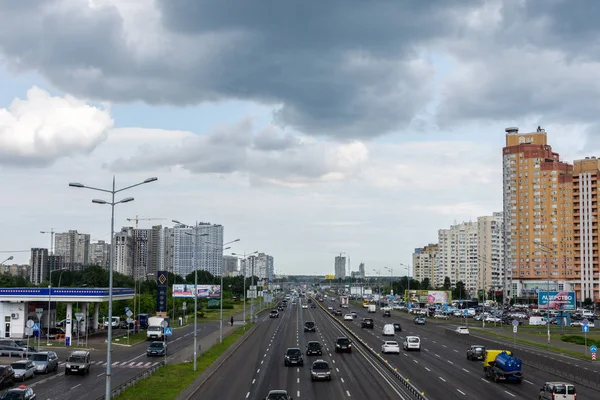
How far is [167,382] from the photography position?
4212 cm

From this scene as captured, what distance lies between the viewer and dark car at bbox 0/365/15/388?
41000 mm

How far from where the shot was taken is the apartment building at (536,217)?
18688 cm

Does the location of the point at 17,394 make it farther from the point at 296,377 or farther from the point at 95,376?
the point at 296,377

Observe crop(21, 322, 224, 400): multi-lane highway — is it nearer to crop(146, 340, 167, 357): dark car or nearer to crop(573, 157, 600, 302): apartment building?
crop(146, 340, 167, 357): dark car

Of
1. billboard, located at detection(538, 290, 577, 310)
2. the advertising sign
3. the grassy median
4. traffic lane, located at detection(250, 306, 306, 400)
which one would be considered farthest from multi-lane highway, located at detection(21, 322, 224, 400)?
billboard, located at detection(538, 290, 577, 310)

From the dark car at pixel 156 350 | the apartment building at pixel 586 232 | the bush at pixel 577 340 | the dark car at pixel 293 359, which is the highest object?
the apartment building at pixel 586 232

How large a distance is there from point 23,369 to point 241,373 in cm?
1534

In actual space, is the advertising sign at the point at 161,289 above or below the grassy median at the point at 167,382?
above

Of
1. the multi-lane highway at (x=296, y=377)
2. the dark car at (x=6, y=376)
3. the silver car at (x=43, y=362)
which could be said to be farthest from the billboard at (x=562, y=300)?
the dark car at (x=6, y=376)

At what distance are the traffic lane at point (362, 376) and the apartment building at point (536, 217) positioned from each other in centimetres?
13671

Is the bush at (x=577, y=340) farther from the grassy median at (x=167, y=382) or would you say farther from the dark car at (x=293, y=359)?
the grassy median at (x=167, y=382)

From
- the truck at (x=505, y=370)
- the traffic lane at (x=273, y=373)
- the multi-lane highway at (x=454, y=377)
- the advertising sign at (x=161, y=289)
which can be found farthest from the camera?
the advertising sign at (x=161, y=289)

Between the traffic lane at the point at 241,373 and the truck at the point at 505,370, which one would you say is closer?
the traffic lane at the point at 241,373

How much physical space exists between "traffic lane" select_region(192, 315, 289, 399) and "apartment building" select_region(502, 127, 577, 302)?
424 feet
